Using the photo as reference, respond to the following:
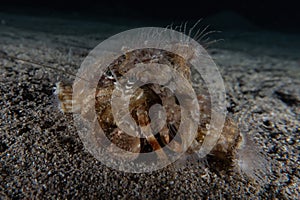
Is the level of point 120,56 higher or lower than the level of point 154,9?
higher

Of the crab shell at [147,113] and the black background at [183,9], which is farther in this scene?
the black background at [183,9]

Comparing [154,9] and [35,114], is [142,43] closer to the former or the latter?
[35,114]

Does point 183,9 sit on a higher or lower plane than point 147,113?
lower

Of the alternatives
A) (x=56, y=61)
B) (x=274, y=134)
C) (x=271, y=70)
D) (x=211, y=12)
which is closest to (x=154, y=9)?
(x=211, y=12)

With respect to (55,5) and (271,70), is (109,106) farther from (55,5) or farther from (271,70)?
(55,5)

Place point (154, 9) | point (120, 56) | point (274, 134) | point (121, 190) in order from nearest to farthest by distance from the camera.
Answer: point (121, 190) < point (120, 56) < point (274, 134) < point (154, 9)

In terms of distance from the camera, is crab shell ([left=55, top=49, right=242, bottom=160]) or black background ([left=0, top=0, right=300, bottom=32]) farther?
black background ([left=0, top=0, right=300, bottom=32])

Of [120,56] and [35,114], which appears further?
[35,114]

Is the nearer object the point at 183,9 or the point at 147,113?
the point at 147,113

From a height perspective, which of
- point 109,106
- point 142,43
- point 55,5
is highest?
point 142,43

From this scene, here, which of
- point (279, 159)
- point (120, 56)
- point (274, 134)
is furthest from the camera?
point (274, 134)
